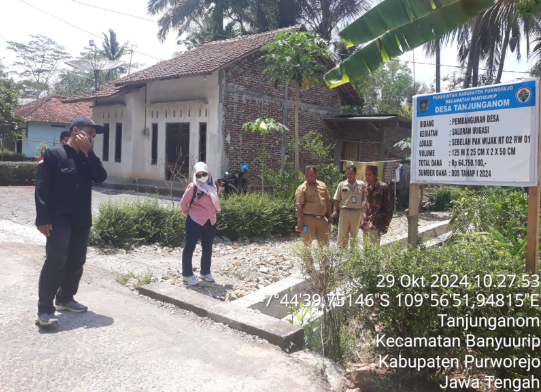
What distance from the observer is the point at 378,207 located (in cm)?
716

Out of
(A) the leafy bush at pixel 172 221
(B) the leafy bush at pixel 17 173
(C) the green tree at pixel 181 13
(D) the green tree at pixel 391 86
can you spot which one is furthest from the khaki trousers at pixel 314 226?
(D) the green tree at pixel 391 86

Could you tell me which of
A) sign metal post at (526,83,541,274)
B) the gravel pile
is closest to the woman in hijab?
the gravel pile

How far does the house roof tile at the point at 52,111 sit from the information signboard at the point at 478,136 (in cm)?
3101

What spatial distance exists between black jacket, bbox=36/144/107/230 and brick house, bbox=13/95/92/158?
1104 inches

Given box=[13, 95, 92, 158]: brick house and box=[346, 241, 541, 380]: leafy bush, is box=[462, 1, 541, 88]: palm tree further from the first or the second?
box=[13, 95, 92, 158]: brick house

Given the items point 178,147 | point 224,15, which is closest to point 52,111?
point 224,15

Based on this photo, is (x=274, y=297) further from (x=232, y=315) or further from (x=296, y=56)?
(x=296, y=56)

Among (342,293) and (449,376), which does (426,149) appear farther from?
(449,376)

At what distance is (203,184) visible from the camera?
630 centimetres

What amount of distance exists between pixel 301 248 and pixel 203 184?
242 centimetres

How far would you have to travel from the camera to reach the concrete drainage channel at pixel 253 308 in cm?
434

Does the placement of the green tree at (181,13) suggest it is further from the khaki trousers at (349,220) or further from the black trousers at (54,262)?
the black trousers at (54,262)

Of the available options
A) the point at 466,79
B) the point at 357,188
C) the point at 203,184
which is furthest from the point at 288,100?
the point at 203,184

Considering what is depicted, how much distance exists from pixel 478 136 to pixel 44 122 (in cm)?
3250
